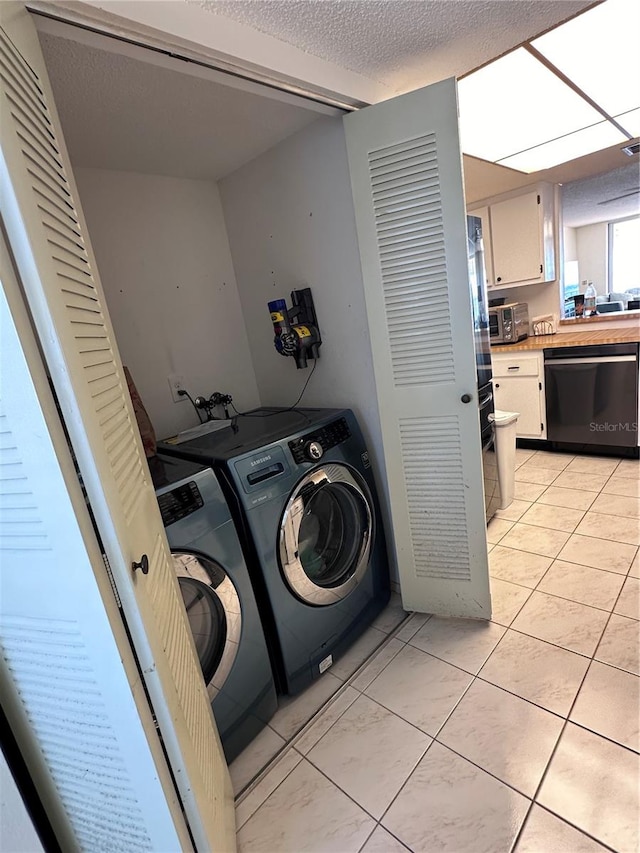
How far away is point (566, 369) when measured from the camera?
3.10 m

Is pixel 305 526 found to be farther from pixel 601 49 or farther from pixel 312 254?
pixel 601 49

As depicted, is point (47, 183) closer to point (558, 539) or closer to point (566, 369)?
point (558, 539)

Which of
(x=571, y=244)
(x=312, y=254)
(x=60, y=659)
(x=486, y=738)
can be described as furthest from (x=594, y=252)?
(x=60, y=659)

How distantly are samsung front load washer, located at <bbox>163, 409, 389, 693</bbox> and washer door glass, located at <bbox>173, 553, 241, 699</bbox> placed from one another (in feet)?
0.45

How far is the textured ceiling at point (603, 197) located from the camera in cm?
372

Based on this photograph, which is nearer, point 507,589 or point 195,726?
point 195,726

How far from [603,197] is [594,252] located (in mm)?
3372

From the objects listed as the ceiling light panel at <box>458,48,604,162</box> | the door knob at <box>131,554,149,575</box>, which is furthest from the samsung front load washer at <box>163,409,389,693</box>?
the ceiling light panel at <box>458,48,604,162</box>

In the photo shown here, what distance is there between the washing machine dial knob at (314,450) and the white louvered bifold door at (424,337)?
0.30 m

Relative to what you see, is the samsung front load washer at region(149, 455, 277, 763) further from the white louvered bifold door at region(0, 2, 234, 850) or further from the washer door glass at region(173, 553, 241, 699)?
the white louvered bifold door at region(0, 2, 234, 850)

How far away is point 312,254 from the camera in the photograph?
1.85 meters

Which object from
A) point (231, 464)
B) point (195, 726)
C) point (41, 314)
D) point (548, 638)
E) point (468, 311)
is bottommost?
point (548, 638)

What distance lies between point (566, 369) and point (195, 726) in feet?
10.4

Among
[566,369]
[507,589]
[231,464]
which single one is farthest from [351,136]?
[566,369]
